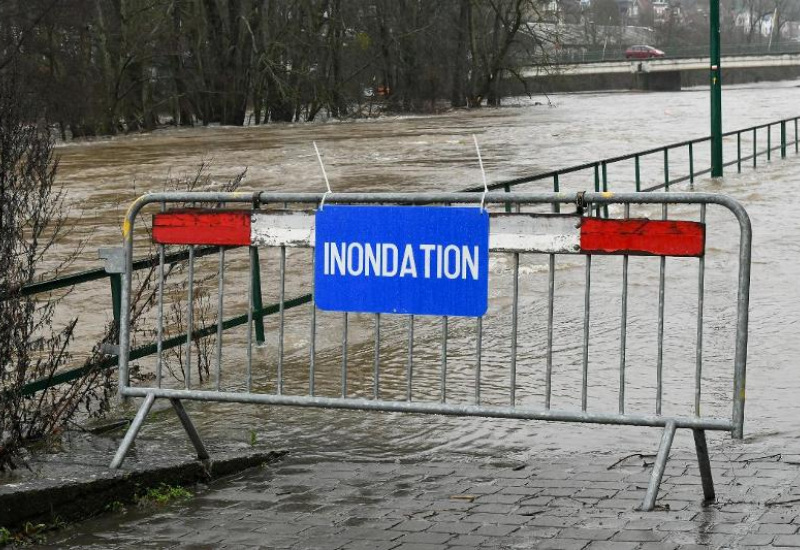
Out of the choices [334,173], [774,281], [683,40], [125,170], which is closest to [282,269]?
[774,281]

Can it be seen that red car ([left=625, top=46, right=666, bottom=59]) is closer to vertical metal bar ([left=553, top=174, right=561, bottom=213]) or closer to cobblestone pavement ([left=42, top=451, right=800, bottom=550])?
vertical metal bar ([left=553, top=174, right=561, bottom=213])

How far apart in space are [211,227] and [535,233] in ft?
5.02

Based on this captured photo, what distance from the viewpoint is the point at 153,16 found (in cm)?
6122

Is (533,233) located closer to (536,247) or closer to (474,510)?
(536,247)

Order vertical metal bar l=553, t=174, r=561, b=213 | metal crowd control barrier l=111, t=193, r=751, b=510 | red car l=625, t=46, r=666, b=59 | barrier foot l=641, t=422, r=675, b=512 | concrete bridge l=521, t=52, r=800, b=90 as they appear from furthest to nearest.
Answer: red car l=625, t=46, r=666, b=59
concrete bridge l=521, t=52, r=800, b=90
vertical metal bar l=553, t=174, r=561, b=213
metal crowd control barrier l=111, t=193, r=751, b=510
barrier foot l=641, t=422, r=675, b=512

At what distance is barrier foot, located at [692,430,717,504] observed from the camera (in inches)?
223

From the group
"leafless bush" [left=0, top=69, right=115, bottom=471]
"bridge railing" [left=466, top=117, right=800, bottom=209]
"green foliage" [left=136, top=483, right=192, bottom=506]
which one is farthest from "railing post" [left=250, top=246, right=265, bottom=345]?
"bridge railing" [left=466, top=117, right=800, bottom=209]

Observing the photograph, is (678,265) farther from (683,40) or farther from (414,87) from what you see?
(683,40)

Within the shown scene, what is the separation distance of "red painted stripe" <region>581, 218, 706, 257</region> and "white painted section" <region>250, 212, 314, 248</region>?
1.27 meters

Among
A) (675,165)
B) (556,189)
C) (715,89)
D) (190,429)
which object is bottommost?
(675,165)

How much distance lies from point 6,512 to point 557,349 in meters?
5.14

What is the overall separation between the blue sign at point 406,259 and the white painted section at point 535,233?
2.1 inches

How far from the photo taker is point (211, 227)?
6410mm

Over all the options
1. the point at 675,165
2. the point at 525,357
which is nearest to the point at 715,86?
the point at 675,165
